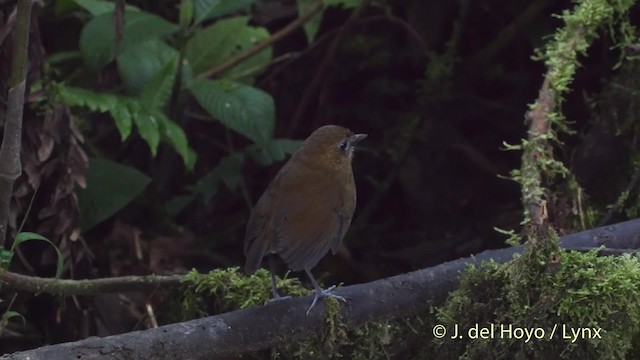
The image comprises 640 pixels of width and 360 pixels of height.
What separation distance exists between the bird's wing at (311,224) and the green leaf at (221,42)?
1.25m

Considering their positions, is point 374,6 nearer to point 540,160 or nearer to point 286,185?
point 540,160

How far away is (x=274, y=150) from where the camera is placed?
351 cm

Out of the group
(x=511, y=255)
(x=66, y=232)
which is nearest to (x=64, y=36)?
(x=66, y=232)

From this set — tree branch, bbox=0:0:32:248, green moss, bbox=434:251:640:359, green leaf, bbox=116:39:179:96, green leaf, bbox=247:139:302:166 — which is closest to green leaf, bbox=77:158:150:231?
green leaf, bbox=116:39:179:96

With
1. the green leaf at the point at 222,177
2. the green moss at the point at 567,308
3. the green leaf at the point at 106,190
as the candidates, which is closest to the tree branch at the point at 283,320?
the green moss at the point at 567,308

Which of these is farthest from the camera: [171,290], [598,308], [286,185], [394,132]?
[394,132]

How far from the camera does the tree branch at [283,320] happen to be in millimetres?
2076

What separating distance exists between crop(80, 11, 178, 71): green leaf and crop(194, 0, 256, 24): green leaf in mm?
219

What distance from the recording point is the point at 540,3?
12.6 feet

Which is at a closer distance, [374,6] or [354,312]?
[354,312]

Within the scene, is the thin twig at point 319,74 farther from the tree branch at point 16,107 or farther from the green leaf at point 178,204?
the tree branch at point 16,107

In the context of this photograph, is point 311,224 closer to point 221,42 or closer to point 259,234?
point 259,234

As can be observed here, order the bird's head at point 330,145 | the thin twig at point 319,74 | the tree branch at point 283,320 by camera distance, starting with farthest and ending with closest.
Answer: the thin twig at point 319,74 → the bird's head at point 330,145 → the tree branch at point 283,320

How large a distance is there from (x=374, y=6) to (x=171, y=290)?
1.81 meters
